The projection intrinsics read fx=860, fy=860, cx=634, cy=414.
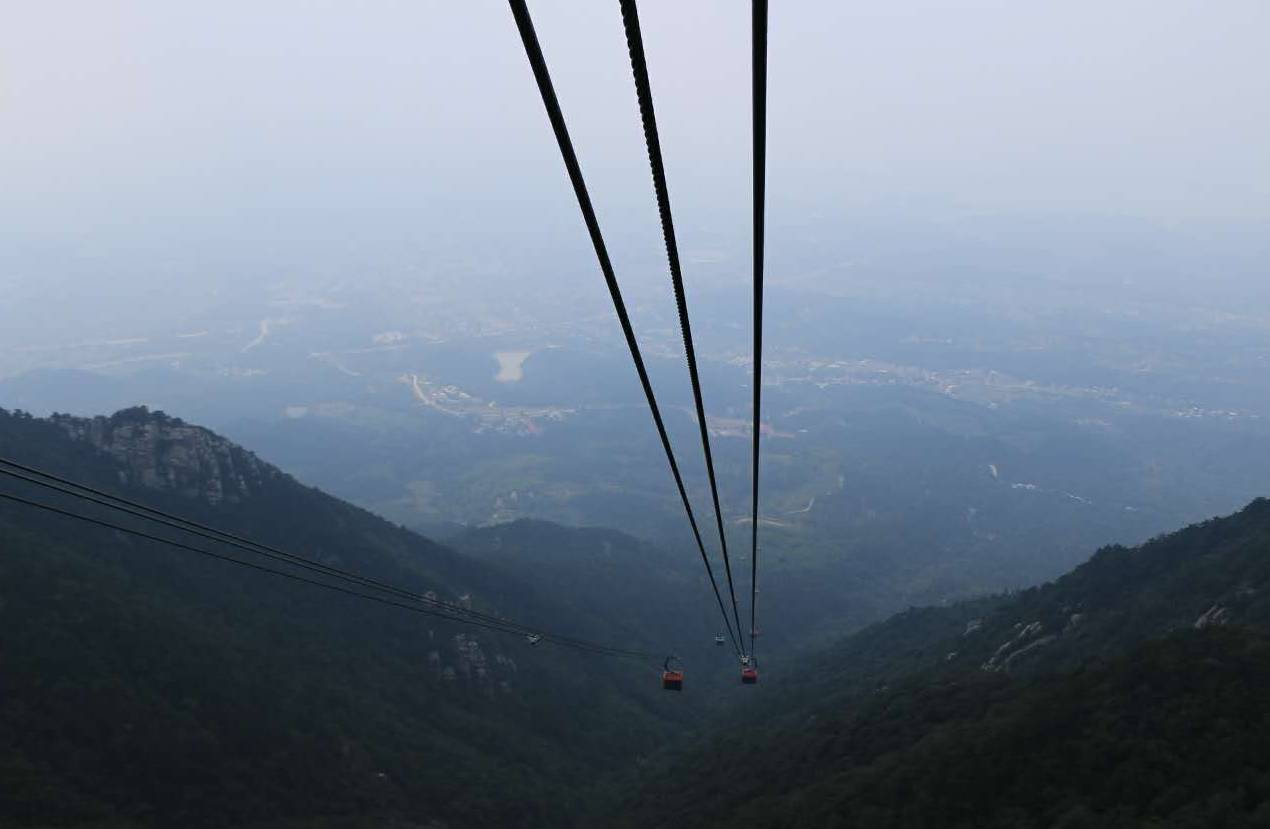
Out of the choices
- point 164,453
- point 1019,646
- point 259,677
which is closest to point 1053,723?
point 1019,646

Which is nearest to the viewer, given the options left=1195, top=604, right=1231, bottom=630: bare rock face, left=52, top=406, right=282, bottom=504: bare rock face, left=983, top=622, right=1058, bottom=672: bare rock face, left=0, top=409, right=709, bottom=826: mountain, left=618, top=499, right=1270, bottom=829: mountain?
left=618, top=499, right=1270, bottom=829: mountain

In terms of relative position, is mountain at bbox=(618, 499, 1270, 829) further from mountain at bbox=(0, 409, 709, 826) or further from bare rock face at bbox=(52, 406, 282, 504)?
bare rock face at bbox=(52, 406, 282, 504)

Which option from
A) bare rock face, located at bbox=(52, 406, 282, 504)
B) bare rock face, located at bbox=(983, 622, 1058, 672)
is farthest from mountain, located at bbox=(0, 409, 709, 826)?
bare rock face, located at bbox=(983, 622, 1058, 672)

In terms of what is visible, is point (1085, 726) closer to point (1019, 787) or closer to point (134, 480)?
point (1019, 787)

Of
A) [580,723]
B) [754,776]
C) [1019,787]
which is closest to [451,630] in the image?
[580,723]

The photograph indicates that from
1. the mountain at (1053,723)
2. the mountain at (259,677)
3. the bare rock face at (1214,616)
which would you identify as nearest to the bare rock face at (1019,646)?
the mountain at (1053,723)
